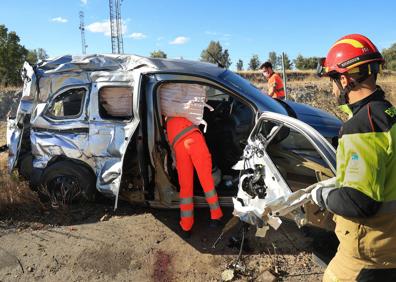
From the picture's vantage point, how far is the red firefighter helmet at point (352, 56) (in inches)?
88.7

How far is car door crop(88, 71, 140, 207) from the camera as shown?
4.97m

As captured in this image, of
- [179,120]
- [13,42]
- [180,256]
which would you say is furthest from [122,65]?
[13,42]

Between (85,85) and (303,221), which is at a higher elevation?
(85,85)

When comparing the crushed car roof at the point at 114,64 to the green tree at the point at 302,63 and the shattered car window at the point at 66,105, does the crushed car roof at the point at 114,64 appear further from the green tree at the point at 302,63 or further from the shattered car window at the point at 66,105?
the green tree at the point at 302,63

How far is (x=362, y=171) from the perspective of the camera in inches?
78.5

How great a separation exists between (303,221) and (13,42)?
3523 cm

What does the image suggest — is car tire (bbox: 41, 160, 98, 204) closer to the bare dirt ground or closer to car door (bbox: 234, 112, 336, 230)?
the bare dirt ground

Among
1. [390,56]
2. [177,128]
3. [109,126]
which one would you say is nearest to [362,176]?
[177,128]

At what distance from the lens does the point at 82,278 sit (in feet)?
13.6

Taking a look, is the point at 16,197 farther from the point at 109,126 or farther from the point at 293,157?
the point at 293,157

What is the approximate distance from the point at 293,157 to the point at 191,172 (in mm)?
1185

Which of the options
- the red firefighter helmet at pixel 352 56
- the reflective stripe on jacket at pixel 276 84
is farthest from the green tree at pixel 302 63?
the red firefighter helmet at pixel 352 56

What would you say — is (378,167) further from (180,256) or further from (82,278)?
(82,278)

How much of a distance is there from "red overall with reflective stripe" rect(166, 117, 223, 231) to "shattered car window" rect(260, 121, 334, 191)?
2.70 ft
